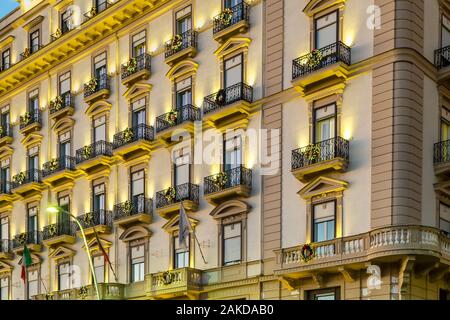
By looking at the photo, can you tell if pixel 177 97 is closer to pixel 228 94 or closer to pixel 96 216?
pixel 228 94

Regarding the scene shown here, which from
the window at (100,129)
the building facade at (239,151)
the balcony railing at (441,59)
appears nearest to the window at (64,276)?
the building facade at (239,151)

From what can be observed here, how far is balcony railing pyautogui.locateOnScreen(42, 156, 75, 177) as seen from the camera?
4126 cm

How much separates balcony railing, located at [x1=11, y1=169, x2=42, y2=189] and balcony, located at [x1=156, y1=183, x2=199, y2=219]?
40.4 ft

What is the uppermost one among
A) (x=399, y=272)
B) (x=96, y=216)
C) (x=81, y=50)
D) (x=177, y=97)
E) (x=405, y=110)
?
(x=81, y=50)

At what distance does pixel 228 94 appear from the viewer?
32344 mm

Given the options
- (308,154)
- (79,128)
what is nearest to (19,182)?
(79,128)

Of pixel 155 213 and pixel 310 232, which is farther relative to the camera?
pixel 155 213

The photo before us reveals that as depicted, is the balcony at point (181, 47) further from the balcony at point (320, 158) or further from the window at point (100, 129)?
the balcony at point (320, 158)

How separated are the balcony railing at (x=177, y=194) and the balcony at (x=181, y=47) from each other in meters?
6.32

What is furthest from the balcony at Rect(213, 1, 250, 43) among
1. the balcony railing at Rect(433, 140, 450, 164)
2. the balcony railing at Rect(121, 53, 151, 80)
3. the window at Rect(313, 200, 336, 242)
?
the balcony railing at Rect(433, 140, 450, 164)

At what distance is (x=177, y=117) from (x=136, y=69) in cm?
473

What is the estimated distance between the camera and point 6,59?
49.8m

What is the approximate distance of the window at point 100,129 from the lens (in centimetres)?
3972
